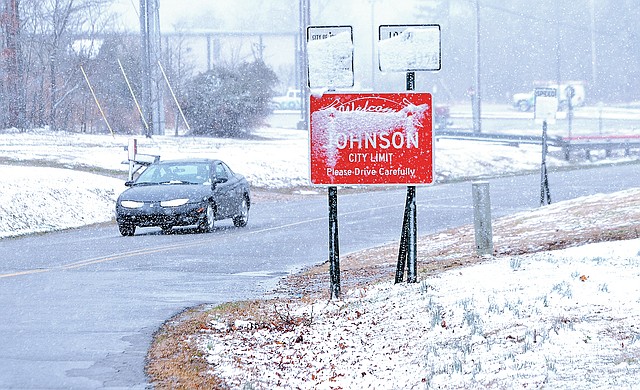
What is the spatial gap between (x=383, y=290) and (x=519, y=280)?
5.30ft

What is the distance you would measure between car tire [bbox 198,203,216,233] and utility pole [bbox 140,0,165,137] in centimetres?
2571

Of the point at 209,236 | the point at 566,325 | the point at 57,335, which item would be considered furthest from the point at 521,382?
the point at 209,236

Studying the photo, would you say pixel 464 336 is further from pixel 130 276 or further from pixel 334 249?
pixel 130 276

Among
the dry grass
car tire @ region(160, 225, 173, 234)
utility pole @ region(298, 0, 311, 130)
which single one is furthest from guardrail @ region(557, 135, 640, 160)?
car tire @ region(160, 225, 173, 234)

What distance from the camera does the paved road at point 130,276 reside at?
369 inches

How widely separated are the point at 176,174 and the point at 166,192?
4.26 ft

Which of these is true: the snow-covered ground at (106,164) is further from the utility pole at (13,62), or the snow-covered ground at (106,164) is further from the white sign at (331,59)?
the white sign at (331,59)

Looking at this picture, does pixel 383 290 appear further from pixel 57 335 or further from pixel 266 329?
pixel 57 335

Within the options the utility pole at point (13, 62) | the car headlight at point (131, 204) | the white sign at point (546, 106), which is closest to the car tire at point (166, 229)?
the car headlight at point (131, 204)

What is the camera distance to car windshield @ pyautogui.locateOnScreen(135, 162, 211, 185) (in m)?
23.2

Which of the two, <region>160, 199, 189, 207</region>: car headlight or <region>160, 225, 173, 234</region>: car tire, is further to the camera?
<region>160, 225, 173, 234</region>: car tire

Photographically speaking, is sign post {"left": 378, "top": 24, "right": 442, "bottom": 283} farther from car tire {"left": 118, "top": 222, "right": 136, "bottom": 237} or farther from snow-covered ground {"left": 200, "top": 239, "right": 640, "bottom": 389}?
car tire {"left": 118, "top": 222, "right": 136, "bottom": 237}

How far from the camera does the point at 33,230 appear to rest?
83.7 ft

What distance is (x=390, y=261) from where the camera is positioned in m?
16.6
